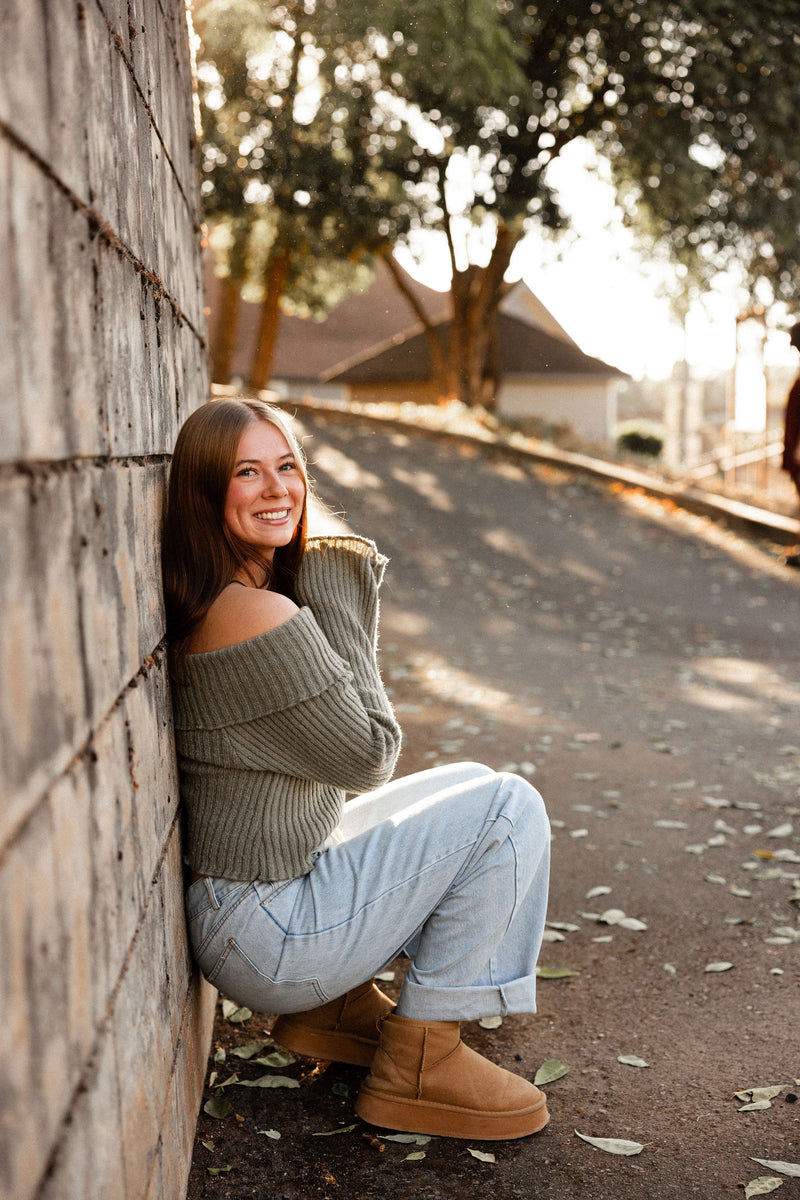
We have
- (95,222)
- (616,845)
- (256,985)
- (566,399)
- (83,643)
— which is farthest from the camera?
(566,399)

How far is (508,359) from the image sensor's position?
3741 cm

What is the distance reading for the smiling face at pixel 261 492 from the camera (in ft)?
8.92

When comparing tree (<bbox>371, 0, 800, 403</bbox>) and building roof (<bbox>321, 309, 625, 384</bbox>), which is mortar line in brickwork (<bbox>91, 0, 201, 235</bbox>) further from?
building roof (<bbox>321, 309, 625, 384</bbox>)

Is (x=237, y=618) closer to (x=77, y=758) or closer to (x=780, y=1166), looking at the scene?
(x=77, y=758)

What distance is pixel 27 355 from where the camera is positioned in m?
1.30

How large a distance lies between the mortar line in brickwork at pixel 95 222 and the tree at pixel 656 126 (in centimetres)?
1137

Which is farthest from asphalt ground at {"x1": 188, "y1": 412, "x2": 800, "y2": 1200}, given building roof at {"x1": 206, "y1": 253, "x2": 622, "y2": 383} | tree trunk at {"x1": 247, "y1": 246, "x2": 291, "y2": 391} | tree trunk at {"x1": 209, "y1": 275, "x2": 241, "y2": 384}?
building roof at {"x1": 206, "y1": 253, "x2": 622, "y2": 383}

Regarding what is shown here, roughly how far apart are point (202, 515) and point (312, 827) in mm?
746

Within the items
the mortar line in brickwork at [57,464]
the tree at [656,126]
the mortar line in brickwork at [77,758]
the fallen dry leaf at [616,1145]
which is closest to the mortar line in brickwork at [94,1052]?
Answer: the mortar line in brickwork at [77,758]

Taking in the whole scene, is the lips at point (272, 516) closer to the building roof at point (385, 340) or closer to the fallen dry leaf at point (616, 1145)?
the fallen dry leaf at point (616, 1145)

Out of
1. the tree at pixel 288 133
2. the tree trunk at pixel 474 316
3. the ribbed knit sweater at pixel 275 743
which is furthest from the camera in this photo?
the tree trunk at pixel 474 316

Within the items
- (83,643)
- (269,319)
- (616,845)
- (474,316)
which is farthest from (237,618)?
(269,319)

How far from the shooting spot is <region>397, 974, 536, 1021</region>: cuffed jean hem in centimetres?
274

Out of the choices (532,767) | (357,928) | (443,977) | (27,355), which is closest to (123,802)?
(27,355)
